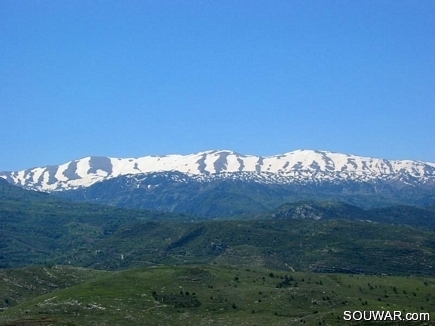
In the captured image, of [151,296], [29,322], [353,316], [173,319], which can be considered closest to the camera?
[29,322]

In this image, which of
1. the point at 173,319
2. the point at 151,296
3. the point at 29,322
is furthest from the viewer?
the point at 151,296

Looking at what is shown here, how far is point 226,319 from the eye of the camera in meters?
167

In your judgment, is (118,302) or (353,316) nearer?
(353,316)

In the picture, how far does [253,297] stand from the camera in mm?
194500

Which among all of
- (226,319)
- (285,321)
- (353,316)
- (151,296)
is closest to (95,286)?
(151,296)

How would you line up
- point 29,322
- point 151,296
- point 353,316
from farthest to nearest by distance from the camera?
point 151,296
point 353,316
point 29,322

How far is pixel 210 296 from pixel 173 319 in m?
30.7

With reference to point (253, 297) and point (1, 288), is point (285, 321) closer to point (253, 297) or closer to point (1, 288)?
point (253, 297)

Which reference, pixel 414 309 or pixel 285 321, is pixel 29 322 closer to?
pixel 285 321

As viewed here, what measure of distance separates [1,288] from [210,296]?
229 feet

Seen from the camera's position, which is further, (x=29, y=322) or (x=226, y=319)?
(x=226, y=319)

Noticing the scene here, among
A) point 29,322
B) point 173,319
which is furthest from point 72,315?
point 173,319

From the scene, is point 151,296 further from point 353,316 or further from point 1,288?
point 353,316

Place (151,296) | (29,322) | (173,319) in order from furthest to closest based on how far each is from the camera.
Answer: (151,296) → (173,319) → (29,322)
